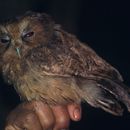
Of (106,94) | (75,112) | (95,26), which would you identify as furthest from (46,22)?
(95,26)

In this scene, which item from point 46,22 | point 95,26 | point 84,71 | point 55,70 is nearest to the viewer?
point 55,70

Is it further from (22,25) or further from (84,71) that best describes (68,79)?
(22,25)

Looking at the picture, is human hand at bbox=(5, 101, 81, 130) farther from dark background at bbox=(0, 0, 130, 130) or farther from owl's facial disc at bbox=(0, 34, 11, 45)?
dark background at bbox=(0, 0, 130, 130)

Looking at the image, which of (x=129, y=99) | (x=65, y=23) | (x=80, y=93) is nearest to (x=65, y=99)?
(x=80, y=93)

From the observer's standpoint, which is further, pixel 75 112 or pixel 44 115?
pixel 75 112

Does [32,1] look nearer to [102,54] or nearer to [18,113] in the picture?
[102,54]

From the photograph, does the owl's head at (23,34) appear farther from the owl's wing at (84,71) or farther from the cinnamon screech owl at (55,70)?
the owl's wing at (84,71)
